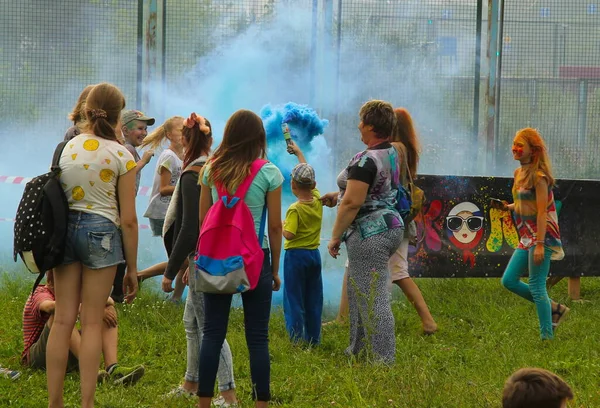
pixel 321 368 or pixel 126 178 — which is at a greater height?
pixel 126 178

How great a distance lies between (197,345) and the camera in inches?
199

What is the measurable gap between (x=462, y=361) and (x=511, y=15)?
586 centimetres

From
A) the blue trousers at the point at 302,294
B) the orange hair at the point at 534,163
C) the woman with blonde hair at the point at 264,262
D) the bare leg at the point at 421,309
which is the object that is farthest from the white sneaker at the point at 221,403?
the orange hair at the point at 534,163

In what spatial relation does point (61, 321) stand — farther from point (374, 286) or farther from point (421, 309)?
point (421, 309)

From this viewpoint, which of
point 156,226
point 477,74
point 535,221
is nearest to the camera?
point 535,221

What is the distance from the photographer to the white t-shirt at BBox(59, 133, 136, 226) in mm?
4465

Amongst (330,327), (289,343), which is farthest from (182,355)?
(330,327)

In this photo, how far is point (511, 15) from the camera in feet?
35.3

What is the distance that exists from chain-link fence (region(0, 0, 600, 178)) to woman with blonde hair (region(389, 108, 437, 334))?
344 centimetres

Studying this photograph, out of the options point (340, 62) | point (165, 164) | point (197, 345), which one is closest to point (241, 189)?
point (197, 345)

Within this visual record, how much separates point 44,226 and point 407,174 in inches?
115

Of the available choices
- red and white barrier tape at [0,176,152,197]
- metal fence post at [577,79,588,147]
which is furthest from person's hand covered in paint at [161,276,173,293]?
metal fence post at [577,79,588,147]

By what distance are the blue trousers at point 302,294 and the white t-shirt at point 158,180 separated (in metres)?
1.39

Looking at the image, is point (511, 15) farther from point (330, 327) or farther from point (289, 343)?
point (289, 343)
